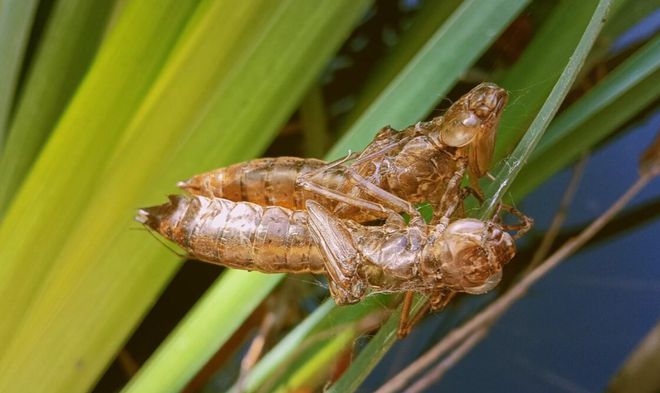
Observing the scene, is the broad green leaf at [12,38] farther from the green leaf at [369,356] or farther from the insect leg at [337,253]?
the green leaf at [369,356]

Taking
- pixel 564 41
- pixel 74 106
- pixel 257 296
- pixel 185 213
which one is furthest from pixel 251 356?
pixel 564 41

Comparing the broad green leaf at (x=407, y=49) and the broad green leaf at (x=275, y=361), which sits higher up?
the broad green leaf at (x=407, y=49)

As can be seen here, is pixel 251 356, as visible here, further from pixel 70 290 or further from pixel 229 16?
pixel 229 16

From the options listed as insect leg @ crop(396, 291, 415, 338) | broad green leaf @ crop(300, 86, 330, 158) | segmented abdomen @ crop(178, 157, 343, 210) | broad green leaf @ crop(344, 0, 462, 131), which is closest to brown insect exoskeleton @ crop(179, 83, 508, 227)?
segmented abdomen @ crop(178, 157, 343, 210)

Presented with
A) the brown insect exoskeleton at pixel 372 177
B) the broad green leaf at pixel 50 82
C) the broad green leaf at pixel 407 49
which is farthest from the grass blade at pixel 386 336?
the broad green leaf at pixel 50 82

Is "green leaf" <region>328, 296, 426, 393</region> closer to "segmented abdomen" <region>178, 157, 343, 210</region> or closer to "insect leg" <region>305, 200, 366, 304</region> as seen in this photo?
"insect leg" <region>305, 200, 366, 304</region>

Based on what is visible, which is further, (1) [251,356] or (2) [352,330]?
(1) [251,356]
